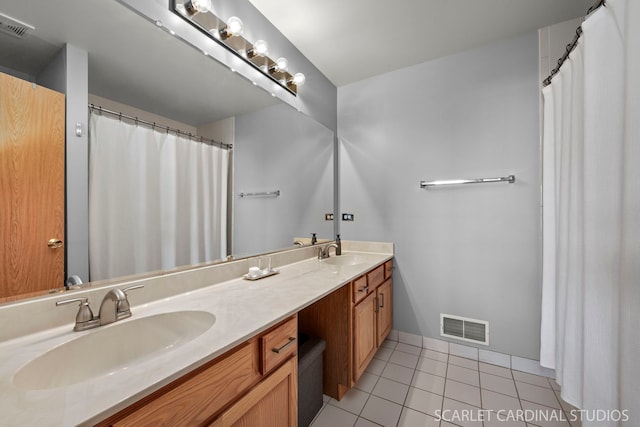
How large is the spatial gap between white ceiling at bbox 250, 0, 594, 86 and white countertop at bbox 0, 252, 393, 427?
1662 millimetres

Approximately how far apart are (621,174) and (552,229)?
832 millimetres

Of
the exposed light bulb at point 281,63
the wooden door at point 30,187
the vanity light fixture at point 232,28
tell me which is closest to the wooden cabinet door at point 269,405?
the wooden door at point 30,187

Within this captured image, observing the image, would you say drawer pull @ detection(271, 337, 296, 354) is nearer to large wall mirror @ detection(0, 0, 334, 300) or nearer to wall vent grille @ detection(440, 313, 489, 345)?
large wall mirror @ detection(0, 0, 334, 300)

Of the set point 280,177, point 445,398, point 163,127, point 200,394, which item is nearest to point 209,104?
point 163,127

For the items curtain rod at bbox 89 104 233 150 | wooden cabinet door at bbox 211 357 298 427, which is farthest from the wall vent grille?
curtain rod at bbox 89 104 233 150

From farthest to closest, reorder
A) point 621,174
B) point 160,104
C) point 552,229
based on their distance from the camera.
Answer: point 552,229
point 160,104
point 621,174

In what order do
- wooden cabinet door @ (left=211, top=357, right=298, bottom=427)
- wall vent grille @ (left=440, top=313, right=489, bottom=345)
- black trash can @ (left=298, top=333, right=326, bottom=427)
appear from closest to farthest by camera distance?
wooden cabinet door @ (left=211, top=357, right=298, bottom=427), black trash can @ (left=298, top=333, right=326, bottom=427), wall vent grille @ (left=440, top=313, right=489, bottom=345)

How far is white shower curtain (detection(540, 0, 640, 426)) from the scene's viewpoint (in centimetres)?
79

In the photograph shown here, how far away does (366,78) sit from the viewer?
2.40m

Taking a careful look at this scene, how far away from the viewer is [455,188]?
6.66ft

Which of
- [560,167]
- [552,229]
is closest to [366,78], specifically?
[560,167]

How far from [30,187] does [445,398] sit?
2.18 metres

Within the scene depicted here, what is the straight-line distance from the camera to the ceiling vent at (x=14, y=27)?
749 mm

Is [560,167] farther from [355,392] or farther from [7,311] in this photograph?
[7,311]
